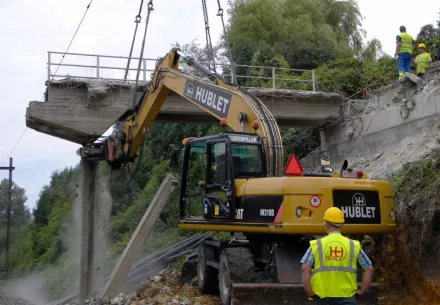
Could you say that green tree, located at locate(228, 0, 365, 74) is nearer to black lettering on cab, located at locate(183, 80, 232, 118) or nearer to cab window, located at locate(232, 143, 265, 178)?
black lettering on cab, located at locate(183, 80, 232, 118)

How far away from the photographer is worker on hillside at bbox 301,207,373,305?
17.6ft

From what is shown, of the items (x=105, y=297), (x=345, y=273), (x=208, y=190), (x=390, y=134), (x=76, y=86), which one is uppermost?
(x=76, y=86)

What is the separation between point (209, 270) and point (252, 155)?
2746 mm

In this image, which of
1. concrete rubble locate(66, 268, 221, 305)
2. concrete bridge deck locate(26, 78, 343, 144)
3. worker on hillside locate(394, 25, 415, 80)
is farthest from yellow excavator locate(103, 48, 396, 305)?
worker on hillside locate(394, 25, 415, 80)

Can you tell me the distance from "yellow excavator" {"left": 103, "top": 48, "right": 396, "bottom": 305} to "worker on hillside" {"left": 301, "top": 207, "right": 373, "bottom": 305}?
7.91 ft

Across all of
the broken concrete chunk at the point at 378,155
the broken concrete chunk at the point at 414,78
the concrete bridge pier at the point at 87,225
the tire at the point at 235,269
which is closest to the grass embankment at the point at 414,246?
the tire at the point at 235,269

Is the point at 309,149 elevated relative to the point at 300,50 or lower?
lower

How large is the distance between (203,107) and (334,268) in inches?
234

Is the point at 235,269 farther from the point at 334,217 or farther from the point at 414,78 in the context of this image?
the point at 414,78

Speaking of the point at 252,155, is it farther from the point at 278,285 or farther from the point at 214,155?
the point at 278,285

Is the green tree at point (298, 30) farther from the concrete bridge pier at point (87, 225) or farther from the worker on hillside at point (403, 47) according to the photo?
the concrete bridge pier at point (87, 225)

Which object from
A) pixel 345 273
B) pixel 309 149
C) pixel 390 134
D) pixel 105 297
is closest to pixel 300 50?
pixel 309 149

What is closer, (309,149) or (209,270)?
(209,270)

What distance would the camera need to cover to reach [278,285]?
319 inches
